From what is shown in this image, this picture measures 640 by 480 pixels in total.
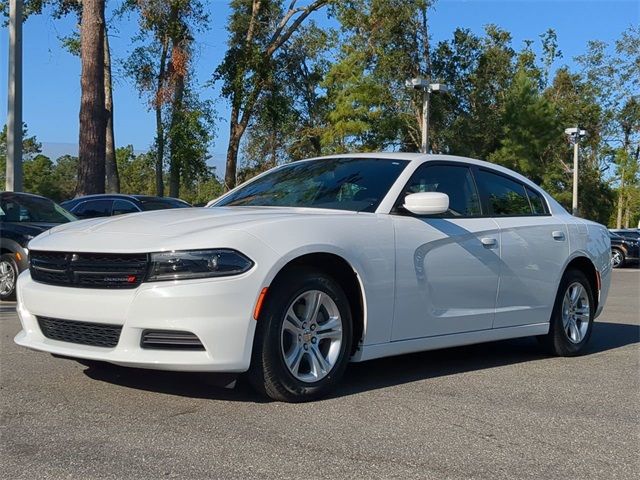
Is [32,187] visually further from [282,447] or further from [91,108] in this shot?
[282,447]

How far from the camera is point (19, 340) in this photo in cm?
479

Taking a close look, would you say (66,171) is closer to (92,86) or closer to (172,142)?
(172,142)

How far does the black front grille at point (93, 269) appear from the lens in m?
4.22

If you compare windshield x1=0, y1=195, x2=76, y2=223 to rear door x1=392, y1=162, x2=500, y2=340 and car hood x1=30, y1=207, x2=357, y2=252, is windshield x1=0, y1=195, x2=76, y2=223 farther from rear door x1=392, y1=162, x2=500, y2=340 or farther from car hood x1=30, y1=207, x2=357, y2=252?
rear door x1=392, y1=162, x2=500, y2=340

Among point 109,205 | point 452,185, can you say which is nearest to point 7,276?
point 109,205

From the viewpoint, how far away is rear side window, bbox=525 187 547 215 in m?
6.65

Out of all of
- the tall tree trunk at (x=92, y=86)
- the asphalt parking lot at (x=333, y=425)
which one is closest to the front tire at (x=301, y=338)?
the asphalt parking lot at (x=333, y=425)

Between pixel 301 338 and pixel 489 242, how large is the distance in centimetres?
189

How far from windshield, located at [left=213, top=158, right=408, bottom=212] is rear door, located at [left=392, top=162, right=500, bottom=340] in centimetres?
20

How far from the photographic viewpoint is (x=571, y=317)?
6688 mm

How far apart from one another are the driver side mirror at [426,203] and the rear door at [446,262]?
0.39 ft

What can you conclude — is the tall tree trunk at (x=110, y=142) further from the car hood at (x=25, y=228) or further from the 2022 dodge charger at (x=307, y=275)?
the 2022 dodge charger at (x=307, y=275)

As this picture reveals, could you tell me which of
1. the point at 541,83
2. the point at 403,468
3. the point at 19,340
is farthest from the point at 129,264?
the point at 541,83

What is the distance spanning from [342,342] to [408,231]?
36.3 inches
